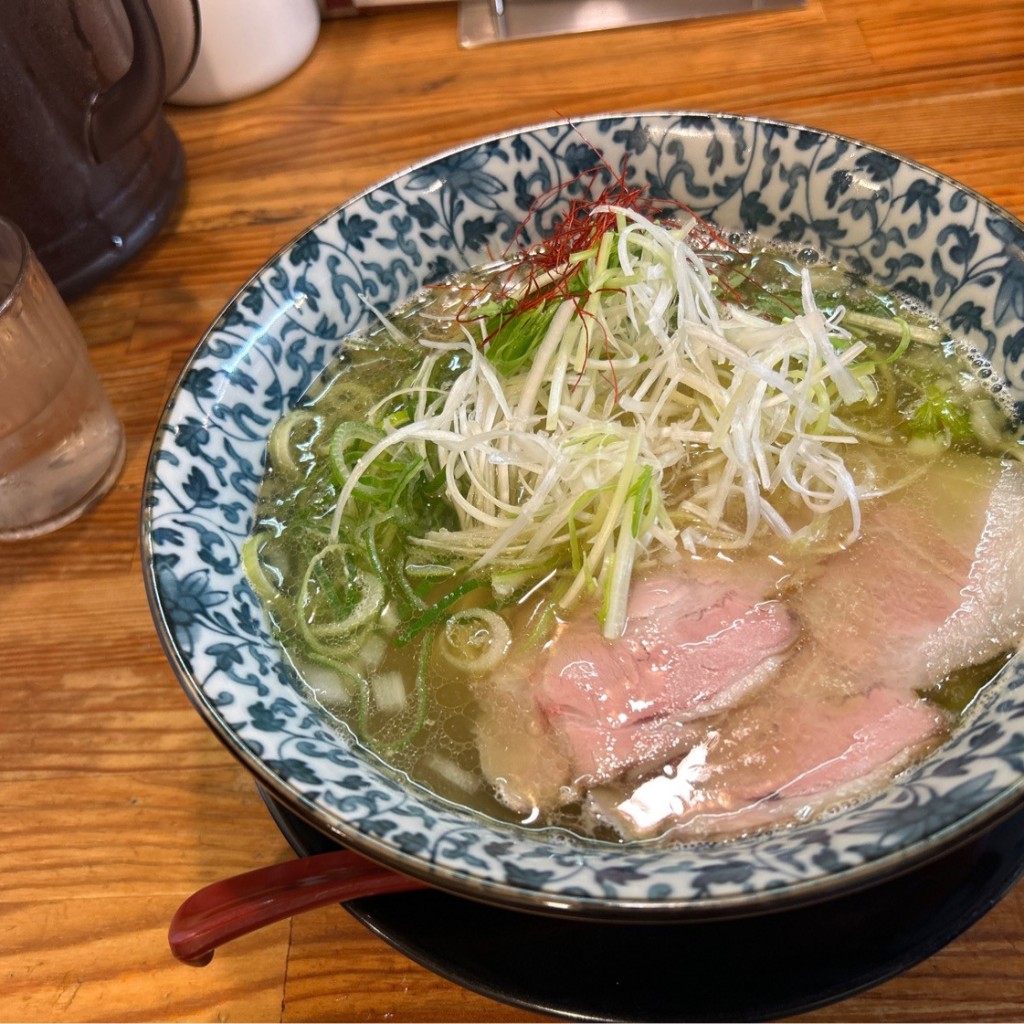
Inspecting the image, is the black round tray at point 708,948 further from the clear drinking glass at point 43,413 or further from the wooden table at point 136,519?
the clear drinking glass at point 43,413

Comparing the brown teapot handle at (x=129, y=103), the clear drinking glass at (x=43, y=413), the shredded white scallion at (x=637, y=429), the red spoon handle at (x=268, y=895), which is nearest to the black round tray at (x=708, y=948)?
the red spoon handle at (x=268, y=895)

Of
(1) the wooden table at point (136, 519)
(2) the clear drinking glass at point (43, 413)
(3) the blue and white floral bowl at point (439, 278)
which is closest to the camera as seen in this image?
(3) the blue and white floral bowl at point (439, 278)

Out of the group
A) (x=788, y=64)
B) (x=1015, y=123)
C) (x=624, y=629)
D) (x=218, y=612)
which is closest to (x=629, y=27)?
(x=788, y=64)

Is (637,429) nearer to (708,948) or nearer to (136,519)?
(708,948)

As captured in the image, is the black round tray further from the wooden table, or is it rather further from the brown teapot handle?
the brown teapot handle

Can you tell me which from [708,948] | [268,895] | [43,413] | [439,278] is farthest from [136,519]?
[708,948]

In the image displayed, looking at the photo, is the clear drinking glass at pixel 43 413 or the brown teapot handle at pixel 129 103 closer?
the clear drinking glass at pixel 43 413
